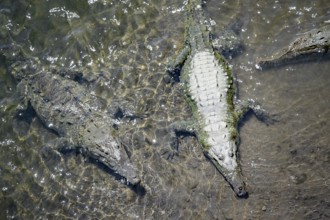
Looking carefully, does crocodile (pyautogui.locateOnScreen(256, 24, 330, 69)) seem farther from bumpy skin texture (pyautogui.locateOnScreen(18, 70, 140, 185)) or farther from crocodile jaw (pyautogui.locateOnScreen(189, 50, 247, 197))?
bumpy skin texture (pyautogui.locateOnScreen(18, 70, 140, 185))

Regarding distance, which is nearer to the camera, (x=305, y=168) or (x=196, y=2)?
(x=305, y=168)

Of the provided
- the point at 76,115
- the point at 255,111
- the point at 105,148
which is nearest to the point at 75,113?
the point at 76,115

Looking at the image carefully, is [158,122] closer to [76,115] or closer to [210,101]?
[210,101]

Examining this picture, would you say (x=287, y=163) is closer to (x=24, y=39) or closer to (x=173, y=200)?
(x=173, y=200)

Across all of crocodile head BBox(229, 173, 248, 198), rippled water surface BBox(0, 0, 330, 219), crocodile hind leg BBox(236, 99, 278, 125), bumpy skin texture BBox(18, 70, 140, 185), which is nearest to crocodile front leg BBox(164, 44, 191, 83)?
rippled water surface BBox(0, 0, 330, 219)

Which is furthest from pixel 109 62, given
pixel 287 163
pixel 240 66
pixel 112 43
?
pixel 287 163

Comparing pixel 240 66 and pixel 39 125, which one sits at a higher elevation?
pixel 240 66
